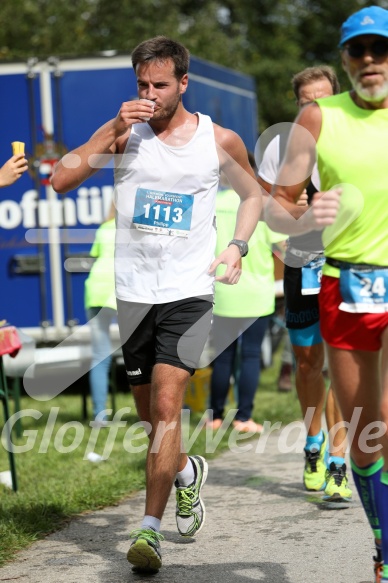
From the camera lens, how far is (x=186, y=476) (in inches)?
213

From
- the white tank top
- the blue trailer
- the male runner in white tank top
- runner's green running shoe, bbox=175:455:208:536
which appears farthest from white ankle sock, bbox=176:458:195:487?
the blue trailer

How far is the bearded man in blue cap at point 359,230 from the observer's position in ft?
12.8

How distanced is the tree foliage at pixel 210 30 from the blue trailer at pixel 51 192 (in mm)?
6565

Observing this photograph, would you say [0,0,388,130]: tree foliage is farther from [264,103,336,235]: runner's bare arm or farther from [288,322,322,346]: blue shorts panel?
[264,103,336,235]: runner's bare arm

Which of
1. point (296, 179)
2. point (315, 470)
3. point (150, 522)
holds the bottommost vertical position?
point (315, 470)

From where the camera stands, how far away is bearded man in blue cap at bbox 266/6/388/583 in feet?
12.8

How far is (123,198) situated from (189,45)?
67.9 ft

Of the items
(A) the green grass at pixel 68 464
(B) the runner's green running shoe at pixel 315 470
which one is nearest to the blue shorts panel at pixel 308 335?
(B) the runner's green running shoe at pixel 315 470

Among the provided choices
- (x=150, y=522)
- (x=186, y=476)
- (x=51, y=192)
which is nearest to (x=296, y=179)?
(x=150, y=522)

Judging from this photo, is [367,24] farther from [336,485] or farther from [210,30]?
[210,30]

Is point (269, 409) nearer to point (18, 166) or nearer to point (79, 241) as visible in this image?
point (79, 241)

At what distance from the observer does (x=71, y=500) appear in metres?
6.29

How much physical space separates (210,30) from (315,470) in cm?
2103

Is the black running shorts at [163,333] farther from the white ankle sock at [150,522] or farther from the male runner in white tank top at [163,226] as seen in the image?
the white ankle sock at [150,522]
